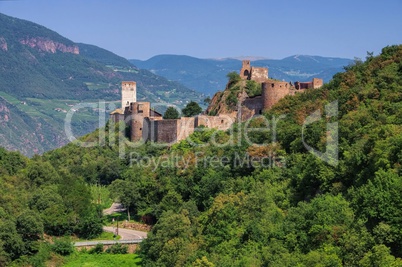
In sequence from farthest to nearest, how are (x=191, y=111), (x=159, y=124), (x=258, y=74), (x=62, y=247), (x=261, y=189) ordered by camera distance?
(x=191, y=111), (x=258, y=74), (x=159, y=124), (x=62, y=247), (x=261, y=189)

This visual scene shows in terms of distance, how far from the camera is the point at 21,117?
195 m

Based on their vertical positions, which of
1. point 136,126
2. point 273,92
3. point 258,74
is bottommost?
point 136,126

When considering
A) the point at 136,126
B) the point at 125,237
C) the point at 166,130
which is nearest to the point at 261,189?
the point at 125,237

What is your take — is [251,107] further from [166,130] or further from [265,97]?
[166,130]

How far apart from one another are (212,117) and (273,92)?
5.78m

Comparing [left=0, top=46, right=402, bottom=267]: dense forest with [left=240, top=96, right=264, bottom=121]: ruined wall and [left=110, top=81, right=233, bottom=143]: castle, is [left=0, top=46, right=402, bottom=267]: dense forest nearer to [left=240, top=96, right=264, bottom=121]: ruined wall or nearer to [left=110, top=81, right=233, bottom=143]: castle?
[left=110, top=81, right=233, bottom=143]: castle

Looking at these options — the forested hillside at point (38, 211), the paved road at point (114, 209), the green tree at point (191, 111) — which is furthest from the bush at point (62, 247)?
the green tree at point (191, 111)

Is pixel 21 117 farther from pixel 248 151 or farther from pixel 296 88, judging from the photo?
pixel 248 151

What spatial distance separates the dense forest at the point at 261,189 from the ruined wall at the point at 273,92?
5.32 ft

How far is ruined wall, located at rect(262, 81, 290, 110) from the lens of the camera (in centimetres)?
5184

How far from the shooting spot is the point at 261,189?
35125 millimetres

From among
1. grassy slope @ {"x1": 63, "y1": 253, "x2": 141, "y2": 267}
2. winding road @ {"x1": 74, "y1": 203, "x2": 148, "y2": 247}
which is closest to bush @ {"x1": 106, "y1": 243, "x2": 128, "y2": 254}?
grassy slope @ {"x1": 63, "y1": 253, "x2": 141, "y2": 267}

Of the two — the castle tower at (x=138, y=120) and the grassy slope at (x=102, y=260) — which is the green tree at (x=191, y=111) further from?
the grassy slope at (x=102, y=260)

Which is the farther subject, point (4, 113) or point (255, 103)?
point (4, 113)
